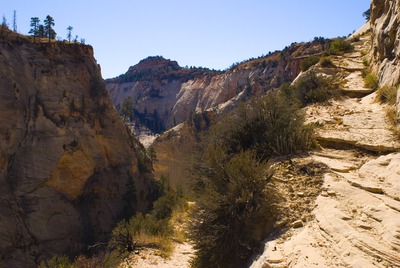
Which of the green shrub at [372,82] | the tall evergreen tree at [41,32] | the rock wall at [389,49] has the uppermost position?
the tall evergreen tree at [41,32]

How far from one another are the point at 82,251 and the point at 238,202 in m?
21.2

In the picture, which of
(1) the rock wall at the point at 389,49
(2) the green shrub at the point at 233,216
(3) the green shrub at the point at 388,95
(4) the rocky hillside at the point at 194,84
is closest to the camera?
(2) the green shrub at the point at 233,216

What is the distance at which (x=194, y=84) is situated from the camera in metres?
91.0

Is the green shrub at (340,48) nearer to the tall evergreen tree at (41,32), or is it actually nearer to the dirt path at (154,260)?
the dirt path at (154,260)

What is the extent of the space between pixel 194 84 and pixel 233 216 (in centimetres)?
8624

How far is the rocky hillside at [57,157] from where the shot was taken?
23.7 meters

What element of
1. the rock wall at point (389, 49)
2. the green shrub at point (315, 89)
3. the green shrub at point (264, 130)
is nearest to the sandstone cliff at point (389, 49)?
the rock wall at point (389, 49)

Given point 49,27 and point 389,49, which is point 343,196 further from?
point 49,27

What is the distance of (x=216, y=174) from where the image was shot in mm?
→ 7066

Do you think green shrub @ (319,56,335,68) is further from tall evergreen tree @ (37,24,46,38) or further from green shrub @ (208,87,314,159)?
tall evergreen tree @ (37,24,46,38)

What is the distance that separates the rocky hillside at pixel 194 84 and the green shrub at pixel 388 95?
51.6 metres

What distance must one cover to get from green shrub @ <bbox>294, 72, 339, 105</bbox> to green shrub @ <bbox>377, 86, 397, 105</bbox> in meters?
1.66

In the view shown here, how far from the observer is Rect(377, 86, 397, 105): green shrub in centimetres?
920

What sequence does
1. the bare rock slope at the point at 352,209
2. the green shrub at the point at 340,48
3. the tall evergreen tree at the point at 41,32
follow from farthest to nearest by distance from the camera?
the tall evergreen tree at the point at 41,32 → the green shrub at the point at 340,48 → the bare rock slope at the point at 352,209
